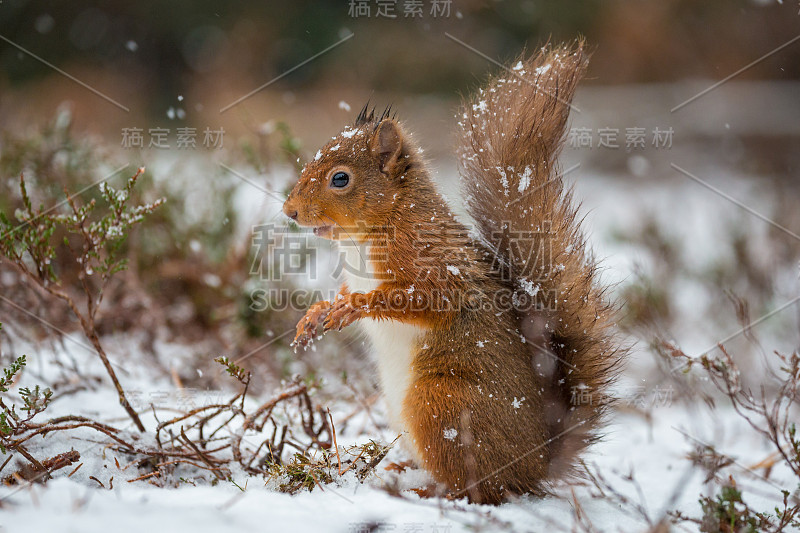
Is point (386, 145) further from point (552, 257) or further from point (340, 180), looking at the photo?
point (552, 257)

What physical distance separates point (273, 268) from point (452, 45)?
6904mm

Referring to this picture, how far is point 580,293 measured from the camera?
1.72m

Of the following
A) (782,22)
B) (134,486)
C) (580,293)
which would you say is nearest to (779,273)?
(580,293)

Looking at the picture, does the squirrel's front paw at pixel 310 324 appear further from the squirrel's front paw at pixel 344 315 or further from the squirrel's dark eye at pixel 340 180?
the squirrel's dark eye at pixel 340 180

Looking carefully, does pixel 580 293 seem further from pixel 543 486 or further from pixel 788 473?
pixel 788 473

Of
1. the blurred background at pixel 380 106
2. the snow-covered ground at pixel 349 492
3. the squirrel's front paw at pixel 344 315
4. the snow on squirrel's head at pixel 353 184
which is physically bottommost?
the snow-covered ground at pixel 349 492

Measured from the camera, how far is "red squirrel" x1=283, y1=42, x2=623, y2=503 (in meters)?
1.64

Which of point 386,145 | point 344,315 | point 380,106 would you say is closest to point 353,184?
point 386,145

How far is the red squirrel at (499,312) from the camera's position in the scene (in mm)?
1637

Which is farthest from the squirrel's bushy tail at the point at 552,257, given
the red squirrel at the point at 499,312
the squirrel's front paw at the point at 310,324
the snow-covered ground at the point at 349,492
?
the squirrel's front paw at the point at 310,324

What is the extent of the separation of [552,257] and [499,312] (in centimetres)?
21

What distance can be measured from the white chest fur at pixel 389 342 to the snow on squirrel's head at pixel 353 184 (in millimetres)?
98

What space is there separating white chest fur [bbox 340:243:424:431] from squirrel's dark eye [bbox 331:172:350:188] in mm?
196

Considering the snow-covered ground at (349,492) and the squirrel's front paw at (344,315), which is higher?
the squirrel's front paw at (344,315)
